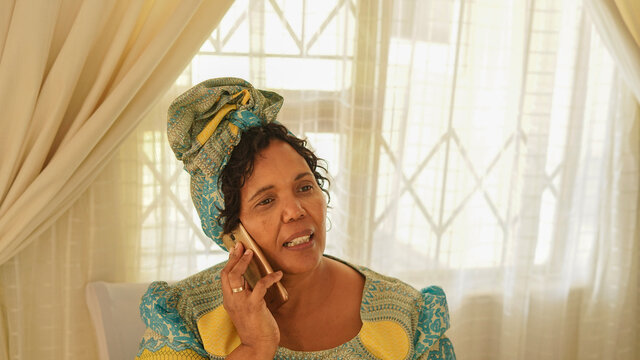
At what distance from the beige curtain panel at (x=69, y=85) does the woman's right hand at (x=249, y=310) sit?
2.41 feet

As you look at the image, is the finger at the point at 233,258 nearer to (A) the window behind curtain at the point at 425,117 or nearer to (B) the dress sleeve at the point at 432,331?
(B) the dress sleeve at the point at 432,331

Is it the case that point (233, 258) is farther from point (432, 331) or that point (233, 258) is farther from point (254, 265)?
point (432, 331)

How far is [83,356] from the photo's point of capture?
2.27m

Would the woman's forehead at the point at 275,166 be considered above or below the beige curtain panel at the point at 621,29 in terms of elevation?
below

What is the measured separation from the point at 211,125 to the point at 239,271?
384mm

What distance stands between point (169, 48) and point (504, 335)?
6.02 feet

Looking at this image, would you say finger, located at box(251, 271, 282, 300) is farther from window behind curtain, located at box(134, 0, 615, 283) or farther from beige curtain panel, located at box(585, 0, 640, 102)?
beige curtain panel, located at box(585, 0, 640, 102)

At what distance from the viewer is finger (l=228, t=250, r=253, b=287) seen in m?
1.60

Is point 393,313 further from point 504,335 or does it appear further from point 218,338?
point 504,335

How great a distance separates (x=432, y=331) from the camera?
174 cm

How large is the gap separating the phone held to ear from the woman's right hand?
0.10 feet

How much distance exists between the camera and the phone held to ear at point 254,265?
1.64m

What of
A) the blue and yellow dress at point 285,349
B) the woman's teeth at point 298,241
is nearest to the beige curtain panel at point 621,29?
the blue and yellow dress at point 285,349

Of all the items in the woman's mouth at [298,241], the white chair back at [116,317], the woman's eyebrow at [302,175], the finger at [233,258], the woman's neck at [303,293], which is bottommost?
the white chair back at [116,317]
